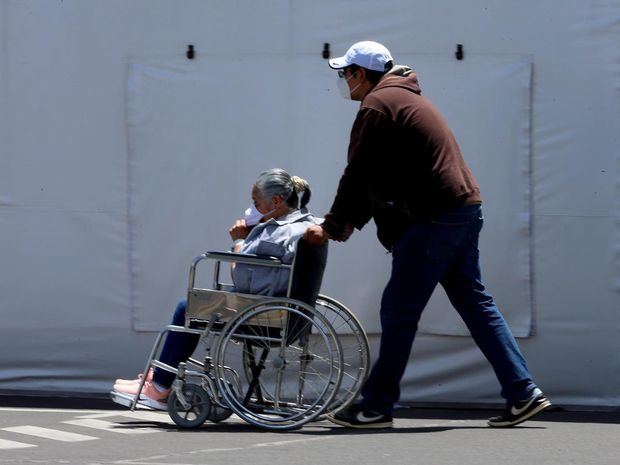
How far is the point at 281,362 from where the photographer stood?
6523mm

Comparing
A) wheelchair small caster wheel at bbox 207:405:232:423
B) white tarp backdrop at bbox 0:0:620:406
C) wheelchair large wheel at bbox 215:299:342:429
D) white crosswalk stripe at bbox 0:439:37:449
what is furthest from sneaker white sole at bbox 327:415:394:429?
white crosswalk stripe at bbox 0:439:37:449

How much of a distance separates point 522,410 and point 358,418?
0.76 meters

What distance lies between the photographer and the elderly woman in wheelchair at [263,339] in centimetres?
648

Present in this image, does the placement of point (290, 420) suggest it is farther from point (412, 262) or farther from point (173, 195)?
point (173, 195)

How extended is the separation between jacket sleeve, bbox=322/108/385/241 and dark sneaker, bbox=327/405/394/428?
31.3 inches

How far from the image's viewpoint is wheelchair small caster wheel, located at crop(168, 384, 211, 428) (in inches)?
258

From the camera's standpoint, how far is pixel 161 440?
6.23m

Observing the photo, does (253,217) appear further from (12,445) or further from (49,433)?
(12,445)

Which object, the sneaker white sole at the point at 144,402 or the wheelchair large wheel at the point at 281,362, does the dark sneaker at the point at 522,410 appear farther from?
the sneaker white sole at the point at 144,402

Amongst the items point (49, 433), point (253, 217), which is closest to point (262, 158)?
point (253, 217)

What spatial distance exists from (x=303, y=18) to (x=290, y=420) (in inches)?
92.0

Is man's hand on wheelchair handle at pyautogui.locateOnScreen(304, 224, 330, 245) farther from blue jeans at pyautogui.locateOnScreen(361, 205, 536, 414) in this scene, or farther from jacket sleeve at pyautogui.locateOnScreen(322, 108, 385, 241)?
blue jeans at pyautogui.locateOnScreen(361, 205, 536, 414)

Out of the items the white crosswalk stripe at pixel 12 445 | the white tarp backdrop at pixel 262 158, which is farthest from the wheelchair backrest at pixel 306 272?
the white crosswalk stripe at pixel 12 445

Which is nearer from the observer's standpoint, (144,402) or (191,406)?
(191,406)
